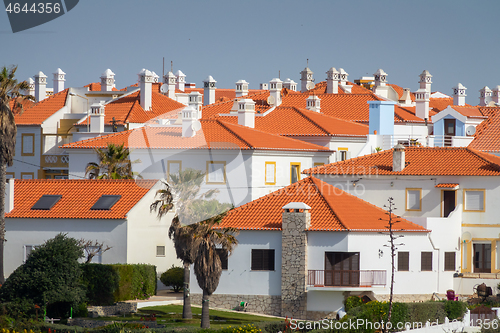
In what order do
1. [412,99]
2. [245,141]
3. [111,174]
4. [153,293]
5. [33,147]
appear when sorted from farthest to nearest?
[412,99], [33,147], [245,141], [111,174], [153,293]

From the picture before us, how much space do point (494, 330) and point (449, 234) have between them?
1181 centimetres

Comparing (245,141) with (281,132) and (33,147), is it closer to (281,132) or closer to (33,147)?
(281,132)

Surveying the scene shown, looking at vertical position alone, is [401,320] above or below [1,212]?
below

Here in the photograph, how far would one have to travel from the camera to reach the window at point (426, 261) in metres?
45.8

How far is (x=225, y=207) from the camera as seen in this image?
123 ft

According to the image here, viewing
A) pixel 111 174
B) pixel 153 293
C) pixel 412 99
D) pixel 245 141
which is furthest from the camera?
pixel 412 99

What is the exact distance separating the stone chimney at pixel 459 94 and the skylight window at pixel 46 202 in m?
64.0

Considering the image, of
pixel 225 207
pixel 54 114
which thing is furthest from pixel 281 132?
pixel 225 207

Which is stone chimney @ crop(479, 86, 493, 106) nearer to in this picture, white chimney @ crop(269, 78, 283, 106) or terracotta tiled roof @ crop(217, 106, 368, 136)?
white chimney @ crop(269, 78, 283, 106)

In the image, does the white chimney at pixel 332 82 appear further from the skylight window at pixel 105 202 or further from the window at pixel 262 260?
the window at pixel 262 260

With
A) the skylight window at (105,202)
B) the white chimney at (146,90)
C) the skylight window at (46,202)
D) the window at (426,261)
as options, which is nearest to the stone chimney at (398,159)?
the window at (426,261)

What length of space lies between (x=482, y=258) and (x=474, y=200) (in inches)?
134

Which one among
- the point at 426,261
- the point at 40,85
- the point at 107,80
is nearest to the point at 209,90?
the point at 107,80

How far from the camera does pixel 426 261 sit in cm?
4603
